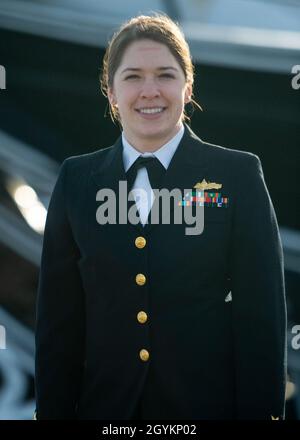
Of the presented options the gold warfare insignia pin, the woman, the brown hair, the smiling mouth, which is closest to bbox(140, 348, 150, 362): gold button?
the woman

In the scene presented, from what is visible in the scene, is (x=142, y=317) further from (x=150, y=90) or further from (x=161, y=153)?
(x=150, y=90)

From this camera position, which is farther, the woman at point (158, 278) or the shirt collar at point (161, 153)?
the shirt collar at point (161, 153)

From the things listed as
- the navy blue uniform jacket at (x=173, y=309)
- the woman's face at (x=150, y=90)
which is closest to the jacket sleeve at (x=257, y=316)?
the navy blue uniform jacket at (x=173, y=309)

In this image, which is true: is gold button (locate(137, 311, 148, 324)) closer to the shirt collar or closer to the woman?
the woman

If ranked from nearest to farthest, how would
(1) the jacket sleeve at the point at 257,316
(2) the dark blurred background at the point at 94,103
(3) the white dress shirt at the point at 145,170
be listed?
(1) the jacket sleeve at the point at 257,316 < (3) the white dress shirt at the point at 145,170 < (2) the dark blurred background at the point at 94,103

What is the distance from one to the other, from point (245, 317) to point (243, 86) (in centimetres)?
98

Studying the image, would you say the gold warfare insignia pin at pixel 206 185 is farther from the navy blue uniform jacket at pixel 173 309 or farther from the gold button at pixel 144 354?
the gold button at pixel 144 354

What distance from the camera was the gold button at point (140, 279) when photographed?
1326mm

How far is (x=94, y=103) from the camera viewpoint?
205 centimetres

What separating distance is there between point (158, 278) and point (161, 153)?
29 centimetres
